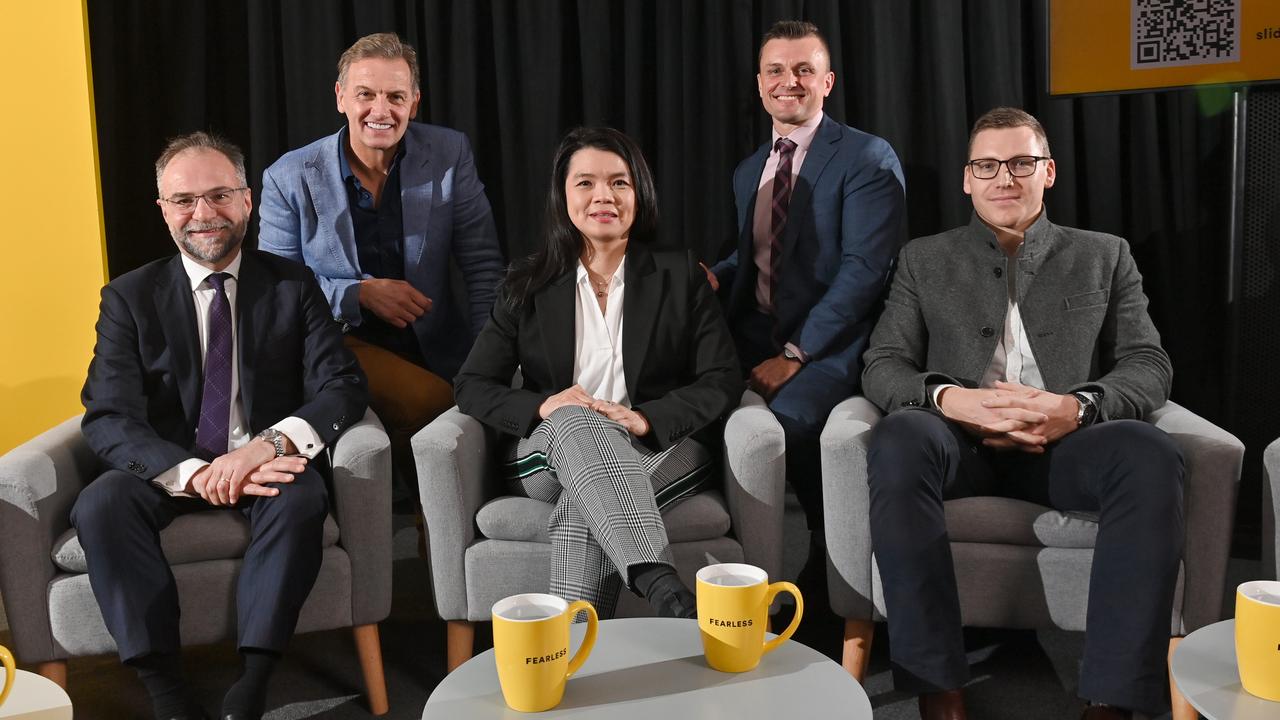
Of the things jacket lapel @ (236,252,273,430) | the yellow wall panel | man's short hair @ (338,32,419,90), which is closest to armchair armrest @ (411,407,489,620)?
jacket lapel @ (236,252,273,430)

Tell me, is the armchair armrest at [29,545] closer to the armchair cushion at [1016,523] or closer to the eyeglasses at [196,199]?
the eyeglasses at [196,199]

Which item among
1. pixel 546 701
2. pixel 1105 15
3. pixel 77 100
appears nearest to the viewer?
pixel 546 701

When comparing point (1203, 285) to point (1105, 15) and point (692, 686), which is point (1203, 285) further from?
point (692, 686)

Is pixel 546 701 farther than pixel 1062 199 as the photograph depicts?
No

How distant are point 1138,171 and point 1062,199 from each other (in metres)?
0.25

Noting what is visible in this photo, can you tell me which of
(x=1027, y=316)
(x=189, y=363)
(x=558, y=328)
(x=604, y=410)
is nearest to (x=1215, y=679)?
(x=1027, y=316)

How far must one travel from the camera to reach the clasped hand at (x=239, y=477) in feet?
7.28

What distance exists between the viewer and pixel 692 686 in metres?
1.44

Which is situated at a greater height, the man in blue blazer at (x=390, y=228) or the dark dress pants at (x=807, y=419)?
the man in blue blazer at (x=390, y=228)

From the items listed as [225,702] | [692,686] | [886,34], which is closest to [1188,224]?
[886,34]

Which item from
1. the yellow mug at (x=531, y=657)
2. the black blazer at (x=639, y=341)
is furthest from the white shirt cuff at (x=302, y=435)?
the yellow mug at (x=531, y=657)

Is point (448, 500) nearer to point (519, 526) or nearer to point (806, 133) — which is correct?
point (519, 526)

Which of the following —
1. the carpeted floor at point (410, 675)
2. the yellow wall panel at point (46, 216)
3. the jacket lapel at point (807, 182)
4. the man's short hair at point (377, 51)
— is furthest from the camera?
the yellow wall panel at point (46, 216)

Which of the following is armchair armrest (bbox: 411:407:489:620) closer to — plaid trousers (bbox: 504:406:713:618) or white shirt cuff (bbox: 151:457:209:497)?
plaid trousers (bbox: 504:406:713:618)
